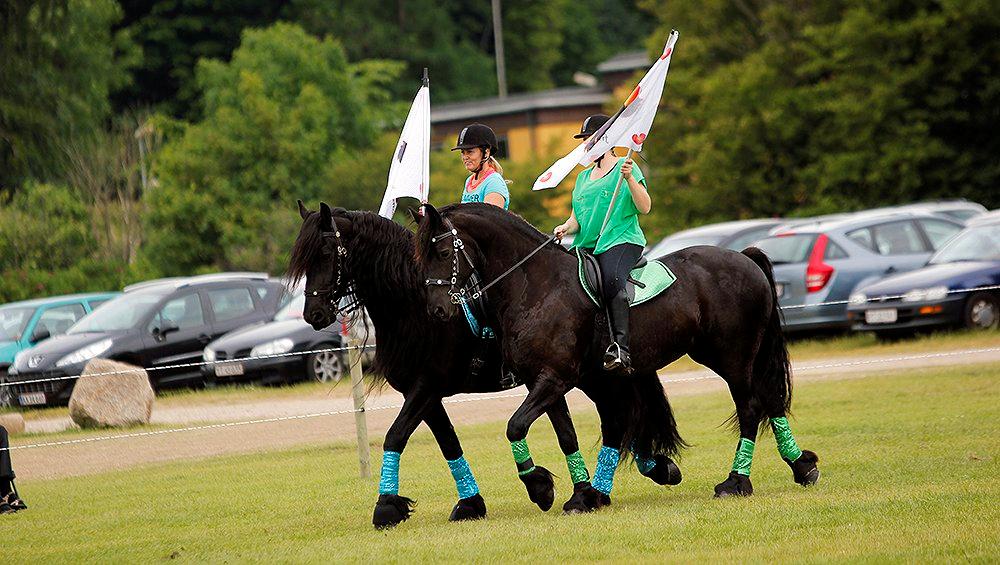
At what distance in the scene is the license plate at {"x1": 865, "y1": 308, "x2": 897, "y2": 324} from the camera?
67.7 feet

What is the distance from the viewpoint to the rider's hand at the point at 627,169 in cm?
1000

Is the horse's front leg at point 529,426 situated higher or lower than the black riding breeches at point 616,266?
lower

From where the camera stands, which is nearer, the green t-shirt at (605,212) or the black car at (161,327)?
the green t-shirt at (605,212)

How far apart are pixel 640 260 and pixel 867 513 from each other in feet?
7.99

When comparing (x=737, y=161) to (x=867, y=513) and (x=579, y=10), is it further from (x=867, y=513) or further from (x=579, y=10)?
(x=579, y=10)

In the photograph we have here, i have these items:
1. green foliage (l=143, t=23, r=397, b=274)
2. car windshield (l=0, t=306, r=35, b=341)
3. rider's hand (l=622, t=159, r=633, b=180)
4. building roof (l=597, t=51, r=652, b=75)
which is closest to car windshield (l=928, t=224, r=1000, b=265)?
rider's hand (l=622, t=159, r=633, b=180)

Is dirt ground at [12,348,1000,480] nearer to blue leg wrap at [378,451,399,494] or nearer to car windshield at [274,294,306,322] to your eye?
blue leg wrap at [378,451,399,494]

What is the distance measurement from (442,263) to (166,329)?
569 inches

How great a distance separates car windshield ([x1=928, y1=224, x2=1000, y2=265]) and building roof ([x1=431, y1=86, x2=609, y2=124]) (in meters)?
35.8

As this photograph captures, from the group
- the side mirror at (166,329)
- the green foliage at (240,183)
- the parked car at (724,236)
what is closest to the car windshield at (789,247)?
the parked car at (724,236)

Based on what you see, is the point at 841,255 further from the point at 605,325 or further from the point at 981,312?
the point at 605,325

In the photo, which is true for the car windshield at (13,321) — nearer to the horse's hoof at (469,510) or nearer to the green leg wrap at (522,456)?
the horse's hoof at (469,510)

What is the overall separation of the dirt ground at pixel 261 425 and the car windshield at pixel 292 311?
4094mm

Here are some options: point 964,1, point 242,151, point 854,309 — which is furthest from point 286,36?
point 854,309
